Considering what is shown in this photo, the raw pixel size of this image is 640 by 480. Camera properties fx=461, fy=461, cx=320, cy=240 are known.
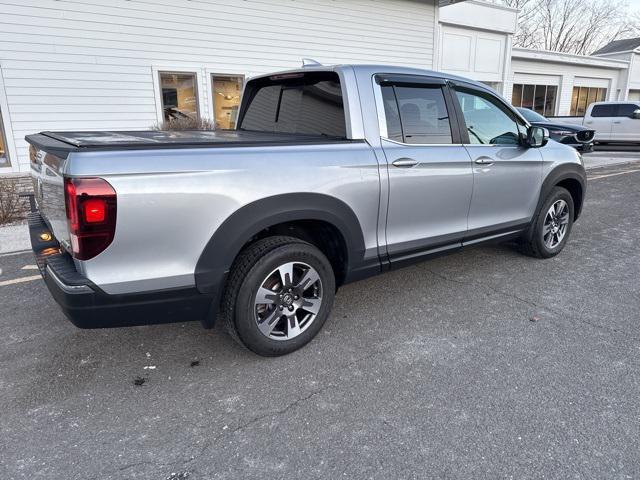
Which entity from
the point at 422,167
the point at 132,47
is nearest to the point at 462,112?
the point at 422,167

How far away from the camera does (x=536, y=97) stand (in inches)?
858

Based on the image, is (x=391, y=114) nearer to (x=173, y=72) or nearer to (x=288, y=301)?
(x=288, y=301)

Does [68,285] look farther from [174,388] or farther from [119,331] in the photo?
[119,331]

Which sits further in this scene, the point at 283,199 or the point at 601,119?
the point at 601,119

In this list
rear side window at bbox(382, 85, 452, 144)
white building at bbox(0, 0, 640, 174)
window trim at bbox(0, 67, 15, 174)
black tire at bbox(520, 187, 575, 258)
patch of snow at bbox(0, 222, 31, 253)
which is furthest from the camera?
white building at bbox(0, 0, 640, 174)

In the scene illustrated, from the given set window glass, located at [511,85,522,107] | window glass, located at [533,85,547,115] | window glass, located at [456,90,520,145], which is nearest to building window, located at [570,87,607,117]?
window glass, located at [533,85,547,115]

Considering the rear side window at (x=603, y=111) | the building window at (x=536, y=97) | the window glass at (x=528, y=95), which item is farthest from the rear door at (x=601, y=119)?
the window glass at (x=528, y=95)

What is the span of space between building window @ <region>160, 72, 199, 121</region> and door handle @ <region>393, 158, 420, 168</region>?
8431 millimetres

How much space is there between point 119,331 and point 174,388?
3.15ft

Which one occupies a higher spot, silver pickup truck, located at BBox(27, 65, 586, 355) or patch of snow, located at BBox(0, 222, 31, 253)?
silver pickup truck, located at BBox(27, 65, 586, 355)

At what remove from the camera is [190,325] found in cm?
354

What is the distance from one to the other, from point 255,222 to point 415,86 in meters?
1.79

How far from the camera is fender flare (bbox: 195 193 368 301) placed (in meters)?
2.60

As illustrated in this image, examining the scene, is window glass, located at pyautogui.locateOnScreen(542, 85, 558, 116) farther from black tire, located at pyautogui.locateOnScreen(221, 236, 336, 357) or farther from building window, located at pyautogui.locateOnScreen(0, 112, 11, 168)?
black tire, located at pyautogui.locateOnScreen(221, 236, 336, 357)
